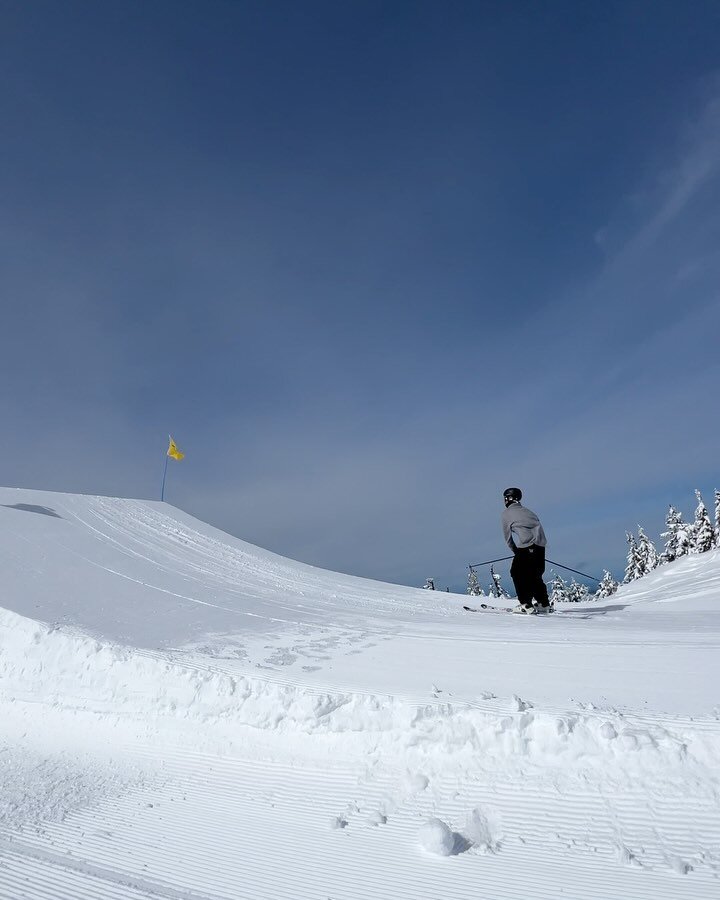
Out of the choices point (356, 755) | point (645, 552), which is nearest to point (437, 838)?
point (356, 755)

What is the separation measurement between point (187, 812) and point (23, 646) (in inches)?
174

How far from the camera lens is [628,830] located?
10.3 feet

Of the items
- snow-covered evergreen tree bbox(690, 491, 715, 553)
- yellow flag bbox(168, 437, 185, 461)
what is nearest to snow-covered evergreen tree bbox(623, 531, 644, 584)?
snow-covered evergreen tree bbox(690, 491, 715, 553)

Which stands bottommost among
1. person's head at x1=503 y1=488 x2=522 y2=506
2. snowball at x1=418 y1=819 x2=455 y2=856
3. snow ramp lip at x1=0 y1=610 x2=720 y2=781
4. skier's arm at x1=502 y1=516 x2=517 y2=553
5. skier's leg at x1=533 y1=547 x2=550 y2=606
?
snowball at x1=418 y1=819 x2=455 y2=856

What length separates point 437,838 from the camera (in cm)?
323

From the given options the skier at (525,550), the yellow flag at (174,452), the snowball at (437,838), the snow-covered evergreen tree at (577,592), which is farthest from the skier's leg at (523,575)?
the snow-covered evergreen tree at (577,592)

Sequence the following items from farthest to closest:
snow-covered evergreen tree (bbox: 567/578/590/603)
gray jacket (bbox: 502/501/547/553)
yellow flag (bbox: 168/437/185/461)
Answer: snow-covered evergreen tree (bbox: 567/578/590/603), yellow flag (bbox: 168/437/185/461), gray jacket (bbox: 502/501/547/553)

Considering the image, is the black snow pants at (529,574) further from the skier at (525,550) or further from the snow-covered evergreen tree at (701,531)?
the snow-covered evergreen tree at (701,531)

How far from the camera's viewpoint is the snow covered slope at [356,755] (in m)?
3.11

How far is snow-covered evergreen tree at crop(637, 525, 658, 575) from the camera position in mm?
48359

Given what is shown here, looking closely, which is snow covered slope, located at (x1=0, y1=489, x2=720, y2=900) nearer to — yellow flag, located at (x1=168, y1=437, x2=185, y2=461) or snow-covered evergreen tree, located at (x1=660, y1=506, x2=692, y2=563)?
yellow flag, located at (x1=168, y1=437, x2=185, y2=461)

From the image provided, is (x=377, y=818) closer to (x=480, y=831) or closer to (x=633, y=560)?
(x=480, y=831)

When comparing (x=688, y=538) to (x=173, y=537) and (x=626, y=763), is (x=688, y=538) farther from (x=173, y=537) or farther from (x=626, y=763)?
(x=626, y=763)

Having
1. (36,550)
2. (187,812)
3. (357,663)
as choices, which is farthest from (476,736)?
(36,550)
